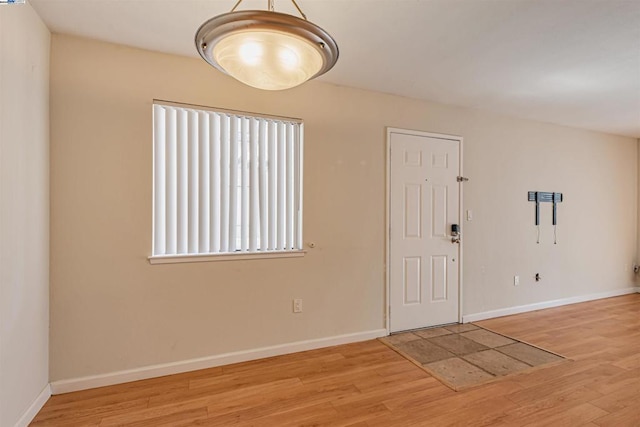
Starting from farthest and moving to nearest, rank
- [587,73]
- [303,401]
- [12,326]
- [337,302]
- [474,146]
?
[474,146], [337,302], [587,73], [303,401], [12,326]

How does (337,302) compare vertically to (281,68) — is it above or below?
below

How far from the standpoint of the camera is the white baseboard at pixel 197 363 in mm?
2318

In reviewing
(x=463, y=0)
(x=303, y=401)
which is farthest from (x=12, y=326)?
(x=463, y=0)

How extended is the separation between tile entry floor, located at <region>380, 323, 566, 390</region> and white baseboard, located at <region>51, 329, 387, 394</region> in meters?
0.42

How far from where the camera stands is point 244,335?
2.81 metres

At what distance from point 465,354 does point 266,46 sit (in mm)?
3042

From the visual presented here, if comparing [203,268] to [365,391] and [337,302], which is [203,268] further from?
[365,391]

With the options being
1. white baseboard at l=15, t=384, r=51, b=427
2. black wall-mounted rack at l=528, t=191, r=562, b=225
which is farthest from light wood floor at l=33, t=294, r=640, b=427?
black wall-mounted rack at l=528, t=191, r=562, b=225

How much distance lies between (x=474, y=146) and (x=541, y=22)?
1.93 m

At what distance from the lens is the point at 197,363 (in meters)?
2.63

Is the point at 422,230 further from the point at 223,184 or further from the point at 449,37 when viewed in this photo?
the point at 223,184

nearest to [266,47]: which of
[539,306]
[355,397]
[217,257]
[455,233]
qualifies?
[217,257]

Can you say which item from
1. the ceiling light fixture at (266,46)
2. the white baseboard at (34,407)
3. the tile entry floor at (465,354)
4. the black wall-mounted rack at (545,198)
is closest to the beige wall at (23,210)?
the white baseboard at (34,407)

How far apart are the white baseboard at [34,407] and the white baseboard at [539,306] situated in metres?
3.95
